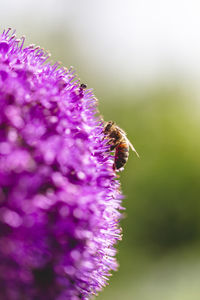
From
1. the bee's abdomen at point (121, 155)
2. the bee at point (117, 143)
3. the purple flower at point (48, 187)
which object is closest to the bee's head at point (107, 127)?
the bee at point (117, 143)

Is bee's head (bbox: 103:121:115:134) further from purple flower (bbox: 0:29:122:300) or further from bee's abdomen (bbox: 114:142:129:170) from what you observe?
purple flower (bbox: 0:29:122:300)

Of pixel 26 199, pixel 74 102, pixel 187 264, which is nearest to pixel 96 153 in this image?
pixel 74 102

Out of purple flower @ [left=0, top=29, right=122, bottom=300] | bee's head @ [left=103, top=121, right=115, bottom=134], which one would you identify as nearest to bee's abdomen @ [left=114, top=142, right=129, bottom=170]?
bee's head @ [left=103, top=121, right=115, bottom=134]

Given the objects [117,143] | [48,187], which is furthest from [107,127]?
[48,187]

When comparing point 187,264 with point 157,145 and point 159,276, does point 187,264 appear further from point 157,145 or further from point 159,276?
point 157,145

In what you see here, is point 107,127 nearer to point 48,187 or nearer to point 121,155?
point 121,155

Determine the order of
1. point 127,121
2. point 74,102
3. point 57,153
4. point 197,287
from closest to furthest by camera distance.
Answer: point 57,153, point 74,102, point 197,287, point 127,121
